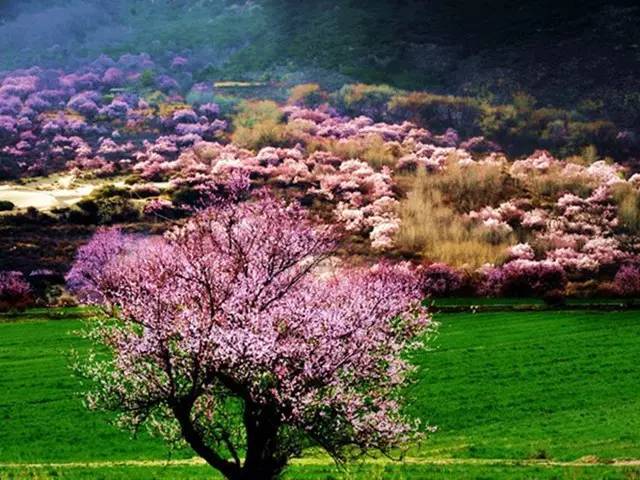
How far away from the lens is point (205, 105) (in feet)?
400

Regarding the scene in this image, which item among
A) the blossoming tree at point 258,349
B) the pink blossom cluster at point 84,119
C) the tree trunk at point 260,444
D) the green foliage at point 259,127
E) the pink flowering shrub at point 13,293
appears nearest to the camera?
the blossoming tree at point 258,349

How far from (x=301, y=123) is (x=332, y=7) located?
192 feet

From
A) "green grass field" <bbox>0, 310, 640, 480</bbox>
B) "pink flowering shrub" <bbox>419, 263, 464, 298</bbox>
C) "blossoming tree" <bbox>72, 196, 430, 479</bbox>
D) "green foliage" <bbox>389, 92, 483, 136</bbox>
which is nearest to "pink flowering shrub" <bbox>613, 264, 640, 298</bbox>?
"green grass field" <bbox>0, 310, 640, 480</bbox>

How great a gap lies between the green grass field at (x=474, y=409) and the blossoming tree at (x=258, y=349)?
651cm

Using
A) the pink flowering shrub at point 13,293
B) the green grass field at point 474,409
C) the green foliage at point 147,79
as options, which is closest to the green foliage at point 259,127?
the green foliage at point 147,79

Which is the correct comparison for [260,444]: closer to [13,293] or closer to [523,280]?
[523,280]

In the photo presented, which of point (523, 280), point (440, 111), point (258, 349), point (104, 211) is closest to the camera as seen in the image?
point (258, 349)

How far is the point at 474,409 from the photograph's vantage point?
124ft

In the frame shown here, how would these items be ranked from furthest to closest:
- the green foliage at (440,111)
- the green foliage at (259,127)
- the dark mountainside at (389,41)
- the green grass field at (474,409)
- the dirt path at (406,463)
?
1. the dark mountainside at (389,41)
2. the green foliage at (440,111)
3. the green foliage at (259,127)
4. the green grass field at (474,409)
5. the dirt path at (406,463)

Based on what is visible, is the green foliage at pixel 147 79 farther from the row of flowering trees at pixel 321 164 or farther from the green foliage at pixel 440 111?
the green foliage at pixel 440 111

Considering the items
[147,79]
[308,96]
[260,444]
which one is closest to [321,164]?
[308,96]

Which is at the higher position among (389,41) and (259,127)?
(389,41)

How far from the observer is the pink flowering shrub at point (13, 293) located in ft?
198

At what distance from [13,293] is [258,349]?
4849cm
